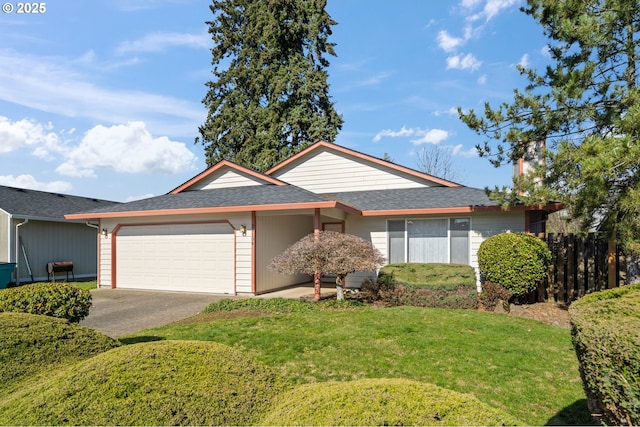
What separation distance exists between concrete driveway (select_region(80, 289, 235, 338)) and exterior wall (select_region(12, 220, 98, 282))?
18.9ft

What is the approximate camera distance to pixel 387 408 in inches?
61.1

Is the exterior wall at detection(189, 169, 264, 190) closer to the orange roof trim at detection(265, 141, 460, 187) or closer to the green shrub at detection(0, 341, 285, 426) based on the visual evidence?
the orange roof trim at detection(265, 141, 460, 187)

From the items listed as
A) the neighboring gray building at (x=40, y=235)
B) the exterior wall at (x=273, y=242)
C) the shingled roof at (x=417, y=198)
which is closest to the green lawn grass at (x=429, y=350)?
the exterior wall at (x=273, y=242)

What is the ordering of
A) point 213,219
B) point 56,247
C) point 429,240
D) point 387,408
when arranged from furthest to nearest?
point 56,247 < point 213,219 < point 429,240 < point 387,408

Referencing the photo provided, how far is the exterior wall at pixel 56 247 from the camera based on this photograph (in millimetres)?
16594

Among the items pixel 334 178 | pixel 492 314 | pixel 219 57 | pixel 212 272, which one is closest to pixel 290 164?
pixel 334 178

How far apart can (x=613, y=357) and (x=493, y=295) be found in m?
8.27

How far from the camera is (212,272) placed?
1247 cm

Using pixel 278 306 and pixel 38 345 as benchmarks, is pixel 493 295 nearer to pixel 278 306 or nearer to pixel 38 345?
pixel 278 306

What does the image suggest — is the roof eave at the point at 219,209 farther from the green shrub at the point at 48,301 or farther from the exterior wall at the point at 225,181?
the green shrub at the point at 48,301

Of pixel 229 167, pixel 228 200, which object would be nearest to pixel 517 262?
pixel 228 200

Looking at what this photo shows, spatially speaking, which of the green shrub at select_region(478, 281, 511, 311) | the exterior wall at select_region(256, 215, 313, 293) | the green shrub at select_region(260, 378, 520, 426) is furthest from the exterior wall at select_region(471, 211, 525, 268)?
the green shrub at select_region(260, 378, 520, 426)

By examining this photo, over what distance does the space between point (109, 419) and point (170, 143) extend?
17.4m

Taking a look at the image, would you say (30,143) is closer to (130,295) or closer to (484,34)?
(130,295)
